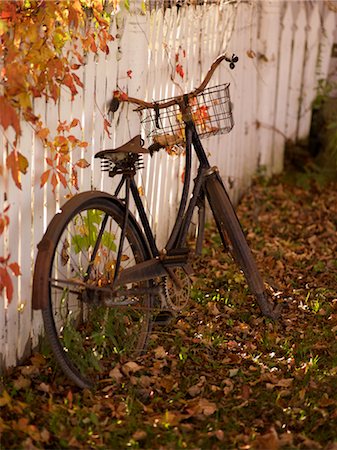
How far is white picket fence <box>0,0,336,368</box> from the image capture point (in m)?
→ 4.37

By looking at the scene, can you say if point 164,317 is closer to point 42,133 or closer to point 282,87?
point 42,133

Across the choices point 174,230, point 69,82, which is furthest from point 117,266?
point 69,82

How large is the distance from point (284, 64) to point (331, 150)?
39.6 inches

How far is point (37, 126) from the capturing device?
4.25 m

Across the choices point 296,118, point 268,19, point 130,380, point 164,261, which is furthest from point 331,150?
point 130,380

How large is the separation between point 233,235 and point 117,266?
1168 mm

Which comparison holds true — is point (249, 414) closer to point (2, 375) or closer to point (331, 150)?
point (2, 375)

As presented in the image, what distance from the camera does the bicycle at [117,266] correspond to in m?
4.23

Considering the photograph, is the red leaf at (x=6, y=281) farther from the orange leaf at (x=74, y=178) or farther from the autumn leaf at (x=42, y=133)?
the orange leaf at (x=74, y=178)

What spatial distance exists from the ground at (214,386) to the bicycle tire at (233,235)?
0.12m

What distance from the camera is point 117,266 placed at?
4.34 metres

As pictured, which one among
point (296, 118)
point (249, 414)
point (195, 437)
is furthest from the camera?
point (296, 118)

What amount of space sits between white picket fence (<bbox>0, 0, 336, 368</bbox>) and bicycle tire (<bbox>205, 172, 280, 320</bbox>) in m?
0.64

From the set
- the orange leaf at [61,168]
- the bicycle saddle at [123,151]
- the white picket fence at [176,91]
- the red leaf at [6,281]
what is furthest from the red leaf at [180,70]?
the red leaf at [6,281]
